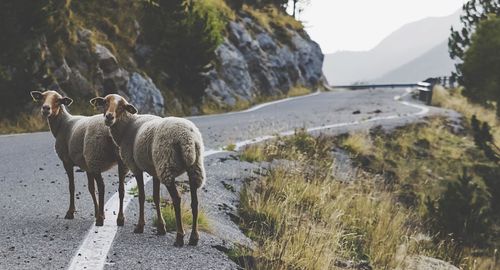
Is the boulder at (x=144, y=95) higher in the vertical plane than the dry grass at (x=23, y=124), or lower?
higher

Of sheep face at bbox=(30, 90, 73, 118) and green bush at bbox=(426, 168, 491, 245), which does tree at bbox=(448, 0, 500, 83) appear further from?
sheep face at bbox=(30, 90, 73, 118)

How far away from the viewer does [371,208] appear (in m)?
8.73

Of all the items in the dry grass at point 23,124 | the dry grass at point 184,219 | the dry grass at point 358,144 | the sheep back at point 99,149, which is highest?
the sheep back at point 99,149

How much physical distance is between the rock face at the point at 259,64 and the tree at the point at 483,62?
504 inches

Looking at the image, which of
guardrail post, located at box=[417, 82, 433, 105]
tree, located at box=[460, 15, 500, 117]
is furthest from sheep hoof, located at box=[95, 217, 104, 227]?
tree, located at box=[460, 15, 500, 117]

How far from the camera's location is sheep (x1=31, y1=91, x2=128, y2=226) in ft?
18.3

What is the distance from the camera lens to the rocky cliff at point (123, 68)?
55.1ft

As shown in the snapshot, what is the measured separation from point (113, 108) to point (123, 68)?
15805 millimetres

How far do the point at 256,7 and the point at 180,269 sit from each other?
147ft

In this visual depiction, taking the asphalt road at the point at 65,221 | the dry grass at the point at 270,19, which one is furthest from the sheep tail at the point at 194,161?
the dry grass at the point at 270,19

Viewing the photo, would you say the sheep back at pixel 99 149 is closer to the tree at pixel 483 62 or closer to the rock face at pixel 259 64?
the rock face at pixel 259 64

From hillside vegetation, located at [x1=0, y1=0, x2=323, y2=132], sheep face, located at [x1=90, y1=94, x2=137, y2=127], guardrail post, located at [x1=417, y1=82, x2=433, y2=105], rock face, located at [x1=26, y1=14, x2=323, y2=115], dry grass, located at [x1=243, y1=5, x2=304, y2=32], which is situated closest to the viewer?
sheep face, located at [x1=90, y1=94, x2=137, y2=127]

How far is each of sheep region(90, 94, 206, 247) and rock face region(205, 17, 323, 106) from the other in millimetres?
20133

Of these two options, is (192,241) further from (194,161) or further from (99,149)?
(99,149)
